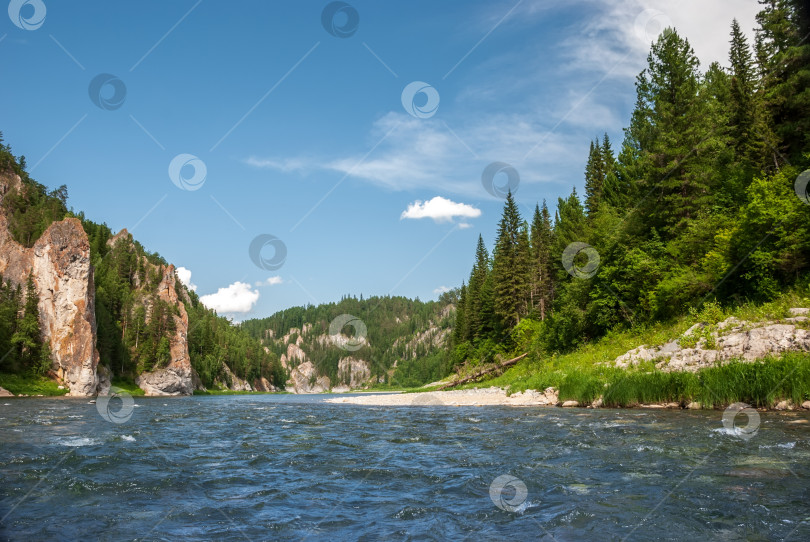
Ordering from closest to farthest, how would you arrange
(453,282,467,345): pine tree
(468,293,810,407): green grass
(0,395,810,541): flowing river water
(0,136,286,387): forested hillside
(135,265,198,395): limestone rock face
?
(0,395,810,541): flowing river water
(468,293,810,407): green grass
(0,136,286,387): forested hillside
(453,282,467,345): pine tree
(135,265,198,395): limestone rock face

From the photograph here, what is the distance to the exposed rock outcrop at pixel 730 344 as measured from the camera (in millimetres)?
21578

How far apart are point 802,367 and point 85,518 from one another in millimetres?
23571

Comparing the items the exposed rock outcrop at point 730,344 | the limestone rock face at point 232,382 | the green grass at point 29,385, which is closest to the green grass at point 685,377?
the exposed rock outcrop at point 730,344

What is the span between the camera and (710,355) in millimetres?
24781

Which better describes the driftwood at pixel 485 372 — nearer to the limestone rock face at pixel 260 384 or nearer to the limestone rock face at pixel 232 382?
the limestone rock face at pixel 232 382

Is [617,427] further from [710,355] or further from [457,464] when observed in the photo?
[710,355]

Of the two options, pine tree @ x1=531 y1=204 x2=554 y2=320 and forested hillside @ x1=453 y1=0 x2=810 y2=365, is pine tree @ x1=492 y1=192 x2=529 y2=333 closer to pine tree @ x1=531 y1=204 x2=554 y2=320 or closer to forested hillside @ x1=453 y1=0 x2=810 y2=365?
pine tree @ x1=531 y1=204 x2=554 y2=320

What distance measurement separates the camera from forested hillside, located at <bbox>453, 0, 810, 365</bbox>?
27703 millimetres

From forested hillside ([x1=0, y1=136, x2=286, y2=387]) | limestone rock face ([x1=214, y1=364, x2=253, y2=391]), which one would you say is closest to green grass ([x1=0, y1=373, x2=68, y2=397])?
forested hillside ([x1=0, y1=136, x2=286, y2=387])

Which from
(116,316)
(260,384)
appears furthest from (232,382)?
(116,316)

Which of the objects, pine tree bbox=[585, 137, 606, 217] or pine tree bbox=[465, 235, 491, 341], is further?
pine tree bbox=[465, 235, 491, 341]

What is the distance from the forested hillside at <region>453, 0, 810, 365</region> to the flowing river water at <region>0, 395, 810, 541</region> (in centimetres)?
1490

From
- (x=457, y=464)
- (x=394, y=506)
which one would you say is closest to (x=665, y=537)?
(x=394, y=506)

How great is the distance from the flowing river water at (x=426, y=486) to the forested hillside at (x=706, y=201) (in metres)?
14.9
